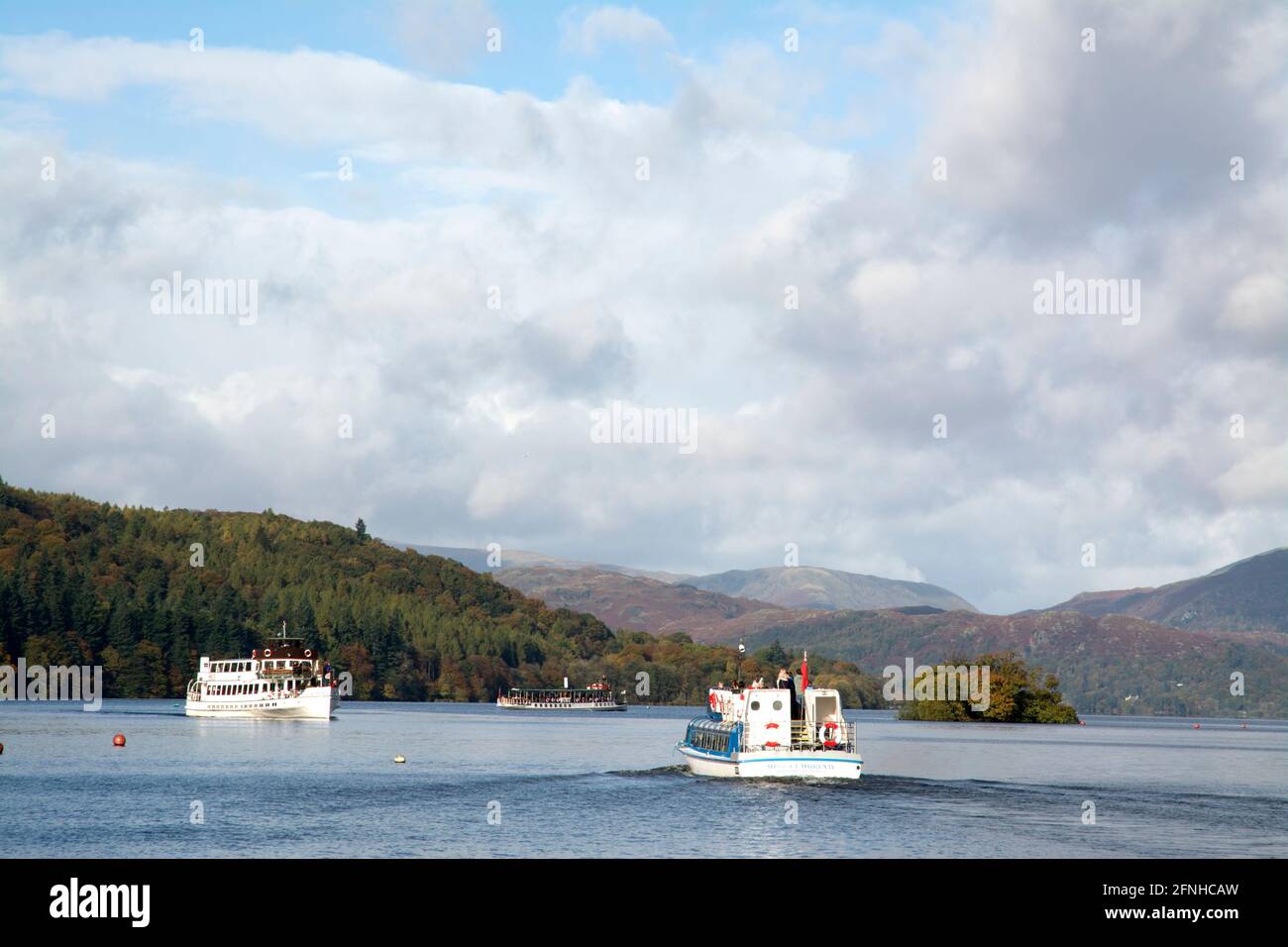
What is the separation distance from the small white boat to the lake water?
5.03 feet

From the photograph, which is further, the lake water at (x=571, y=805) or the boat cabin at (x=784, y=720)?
the boat cabin at (x=784, y=720)

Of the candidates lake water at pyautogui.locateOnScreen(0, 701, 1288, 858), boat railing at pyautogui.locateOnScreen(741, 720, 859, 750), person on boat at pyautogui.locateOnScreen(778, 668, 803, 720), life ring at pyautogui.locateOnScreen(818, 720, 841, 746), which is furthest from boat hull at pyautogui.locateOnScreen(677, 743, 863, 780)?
person on boat at pyautogui.locateOnScreen(778, 668, 803, 720)

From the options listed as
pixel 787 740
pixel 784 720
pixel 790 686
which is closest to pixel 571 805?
pixel 787 740

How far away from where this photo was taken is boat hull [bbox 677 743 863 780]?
95.4 m

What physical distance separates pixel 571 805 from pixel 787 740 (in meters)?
19.0

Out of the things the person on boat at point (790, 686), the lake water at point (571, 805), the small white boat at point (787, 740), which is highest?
the person on boat at point (790, 686)

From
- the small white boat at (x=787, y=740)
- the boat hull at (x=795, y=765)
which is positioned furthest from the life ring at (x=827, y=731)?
the boat hull at (x=795, y=765)

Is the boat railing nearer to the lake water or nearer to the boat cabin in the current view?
the boat cabin

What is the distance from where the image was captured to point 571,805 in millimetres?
85938

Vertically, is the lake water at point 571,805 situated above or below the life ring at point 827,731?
below

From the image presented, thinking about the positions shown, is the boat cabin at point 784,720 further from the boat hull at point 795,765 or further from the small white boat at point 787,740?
the boat hull at point 795,765

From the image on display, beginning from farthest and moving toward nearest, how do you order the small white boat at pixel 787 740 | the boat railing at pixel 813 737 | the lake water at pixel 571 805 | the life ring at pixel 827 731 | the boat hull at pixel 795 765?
the life ring at pixel 827 731, the boat railing at pixel 813 737, the small white boat at pixel 787 740, the boat hull at pixel 795 765, the lake water at pixel 571 805

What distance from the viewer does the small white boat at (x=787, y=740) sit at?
96.1m
